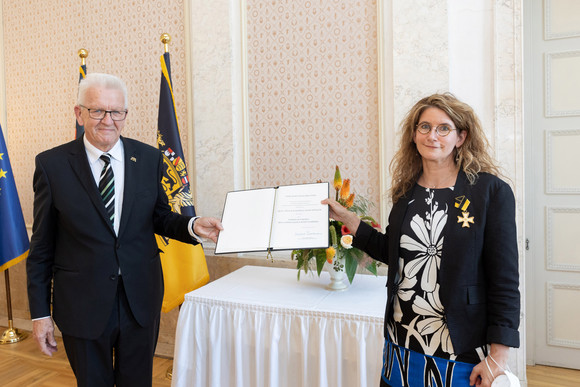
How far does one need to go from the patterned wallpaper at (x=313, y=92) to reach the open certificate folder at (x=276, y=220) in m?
1.41

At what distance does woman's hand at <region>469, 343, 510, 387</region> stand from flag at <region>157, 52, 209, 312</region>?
7.14ft

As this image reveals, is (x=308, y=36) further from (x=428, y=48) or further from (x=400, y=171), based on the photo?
(x=400, y=171)

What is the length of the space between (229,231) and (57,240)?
2.24 ft

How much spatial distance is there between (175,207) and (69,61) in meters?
2.04

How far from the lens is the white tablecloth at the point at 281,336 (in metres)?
1.97

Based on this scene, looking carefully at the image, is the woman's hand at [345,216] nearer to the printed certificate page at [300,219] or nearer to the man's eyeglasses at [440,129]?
the printed certificate page at [300,219]

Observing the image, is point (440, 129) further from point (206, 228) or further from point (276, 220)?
point (206, 228)

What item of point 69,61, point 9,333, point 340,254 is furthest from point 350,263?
point 9,333

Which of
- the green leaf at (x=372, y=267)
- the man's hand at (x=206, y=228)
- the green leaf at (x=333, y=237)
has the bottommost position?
the green leaf at (x=372, y=267)

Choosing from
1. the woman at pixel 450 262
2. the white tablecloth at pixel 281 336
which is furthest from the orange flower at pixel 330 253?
the woman at pixel 450 262

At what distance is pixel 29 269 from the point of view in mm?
1693

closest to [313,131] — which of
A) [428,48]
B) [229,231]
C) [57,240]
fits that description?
[428,48]

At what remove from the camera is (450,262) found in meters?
1.26

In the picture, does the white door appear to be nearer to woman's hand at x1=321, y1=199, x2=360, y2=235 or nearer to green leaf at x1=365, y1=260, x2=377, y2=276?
green leaf at x1=365, y1=260, x2=377, y2=276
